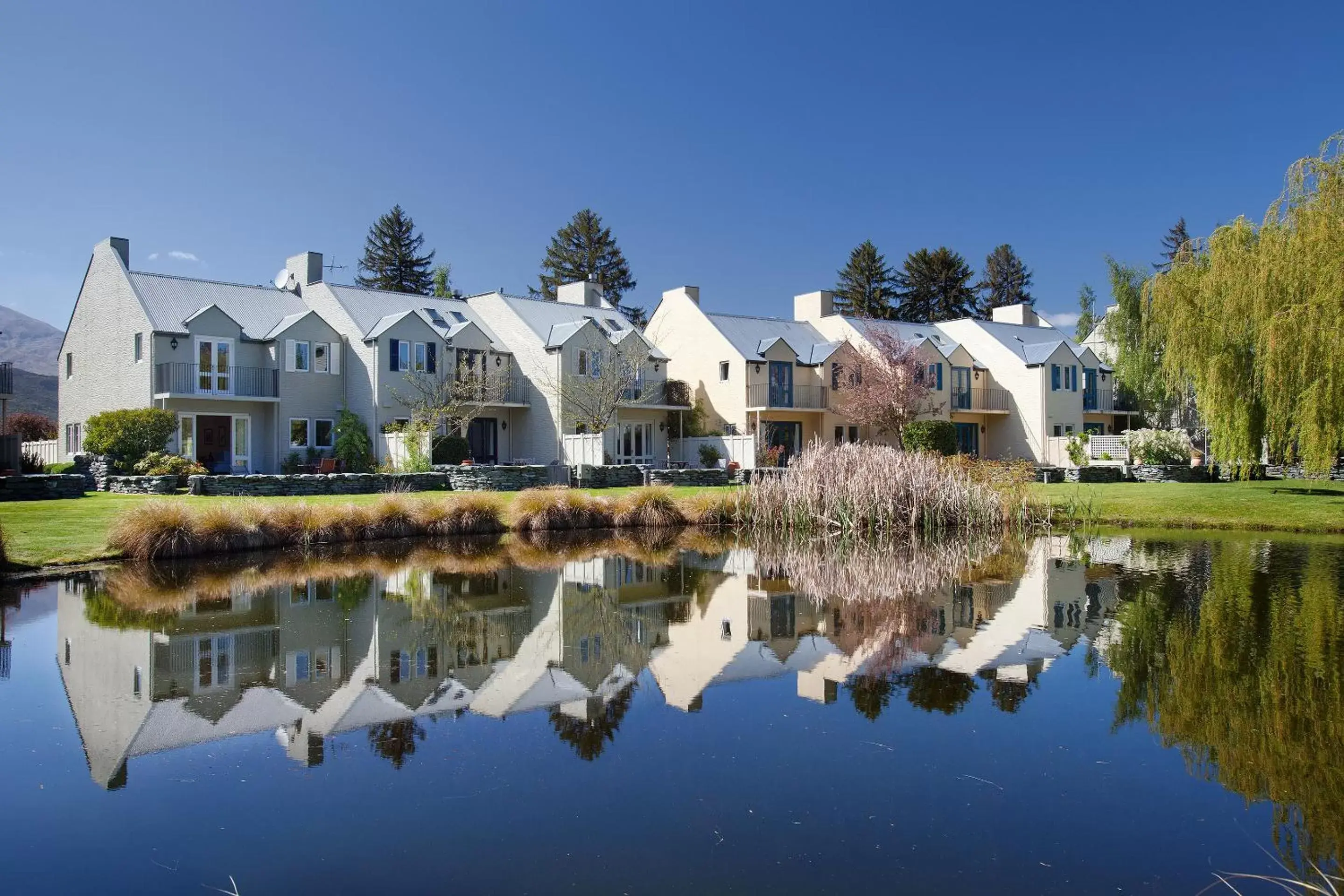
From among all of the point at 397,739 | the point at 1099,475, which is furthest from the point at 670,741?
the point at 1099,475

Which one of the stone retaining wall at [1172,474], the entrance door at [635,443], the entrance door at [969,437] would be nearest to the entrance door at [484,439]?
the entrance door at [635,443]

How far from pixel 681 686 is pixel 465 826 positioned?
3.24m

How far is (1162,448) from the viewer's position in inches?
1300

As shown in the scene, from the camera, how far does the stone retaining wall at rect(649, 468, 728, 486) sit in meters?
30.6

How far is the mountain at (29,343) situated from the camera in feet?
413

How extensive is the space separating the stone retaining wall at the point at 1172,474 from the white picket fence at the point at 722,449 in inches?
497

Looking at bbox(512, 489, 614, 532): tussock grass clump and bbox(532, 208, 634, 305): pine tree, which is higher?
bbox(532, 208, 634, 305): pine tree

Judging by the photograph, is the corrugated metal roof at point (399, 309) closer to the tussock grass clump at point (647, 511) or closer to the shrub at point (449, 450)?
the shrub at point (449, 450)

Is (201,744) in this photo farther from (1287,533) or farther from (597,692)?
(1287,533)

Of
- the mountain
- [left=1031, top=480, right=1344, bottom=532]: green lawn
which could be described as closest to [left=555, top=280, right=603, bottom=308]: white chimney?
[left=1031, top=480, right=1344, bottom=532]: green lawn

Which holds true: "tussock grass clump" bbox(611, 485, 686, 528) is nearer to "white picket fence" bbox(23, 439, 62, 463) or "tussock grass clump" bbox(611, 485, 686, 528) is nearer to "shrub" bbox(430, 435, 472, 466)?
"shrub" bbox(430, 435, 472, 466)

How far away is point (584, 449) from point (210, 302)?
14048 millimetres

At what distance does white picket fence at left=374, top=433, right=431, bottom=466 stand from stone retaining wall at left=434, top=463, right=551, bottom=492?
4.15ft

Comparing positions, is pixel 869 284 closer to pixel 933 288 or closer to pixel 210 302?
pixel 933 288
